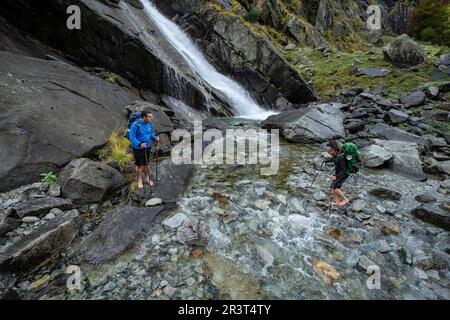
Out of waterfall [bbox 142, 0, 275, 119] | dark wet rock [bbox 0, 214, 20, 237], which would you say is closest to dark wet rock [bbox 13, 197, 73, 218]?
dark wet rock [bbox 0, 214, 20, 237]

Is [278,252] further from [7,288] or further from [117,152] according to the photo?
[117,152]

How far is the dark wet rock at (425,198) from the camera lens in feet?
27.7

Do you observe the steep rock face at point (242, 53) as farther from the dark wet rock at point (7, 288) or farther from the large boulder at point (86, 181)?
the dark wet rock at point (7, 288)

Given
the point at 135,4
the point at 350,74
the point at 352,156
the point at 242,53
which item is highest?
the point at 135,4

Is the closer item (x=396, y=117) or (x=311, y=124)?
(x=311, y=124)

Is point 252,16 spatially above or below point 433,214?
above

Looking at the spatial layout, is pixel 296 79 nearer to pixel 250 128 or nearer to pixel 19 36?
pixel 250 128

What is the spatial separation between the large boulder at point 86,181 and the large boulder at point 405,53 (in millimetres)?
28356

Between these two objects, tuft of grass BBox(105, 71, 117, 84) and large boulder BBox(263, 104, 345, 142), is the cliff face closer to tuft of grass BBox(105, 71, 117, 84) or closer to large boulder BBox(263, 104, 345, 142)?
tuft of grass BBox(105, 71, 117, 84)

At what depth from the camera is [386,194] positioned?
883 centimetres

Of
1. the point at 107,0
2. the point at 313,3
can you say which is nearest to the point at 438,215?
the point at 107,0

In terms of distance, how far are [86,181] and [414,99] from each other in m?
21.4

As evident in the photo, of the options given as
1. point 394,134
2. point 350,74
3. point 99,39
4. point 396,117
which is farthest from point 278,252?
point 350,74

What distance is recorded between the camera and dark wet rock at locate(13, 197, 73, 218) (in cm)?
634
